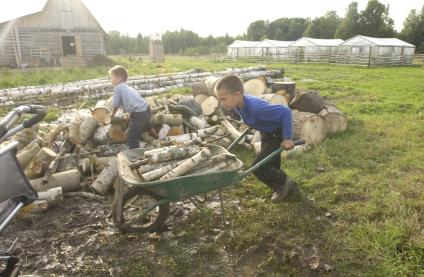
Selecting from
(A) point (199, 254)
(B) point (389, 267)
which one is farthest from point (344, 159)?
(A) point (199, 254)

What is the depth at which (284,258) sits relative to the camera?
3352 millimetres

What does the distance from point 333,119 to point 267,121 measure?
3.53m

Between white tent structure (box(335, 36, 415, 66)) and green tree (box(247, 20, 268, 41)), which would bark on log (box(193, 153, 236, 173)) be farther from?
green tree (box(247, 20, 268, 41))

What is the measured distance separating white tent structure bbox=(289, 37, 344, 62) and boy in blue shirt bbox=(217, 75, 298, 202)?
1242 inches

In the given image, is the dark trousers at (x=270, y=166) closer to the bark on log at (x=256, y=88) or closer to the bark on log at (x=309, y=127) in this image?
the bark on log at (x=309, y=127)

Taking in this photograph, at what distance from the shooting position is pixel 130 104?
545 cm

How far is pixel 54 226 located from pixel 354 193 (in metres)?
4.17

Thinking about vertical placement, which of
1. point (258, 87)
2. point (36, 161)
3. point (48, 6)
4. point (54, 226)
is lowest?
point (54, 226)

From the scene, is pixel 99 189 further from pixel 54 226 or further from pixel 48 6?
pixel 48 6

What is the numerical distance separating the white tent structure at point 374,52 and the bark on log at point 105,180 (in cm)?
2880

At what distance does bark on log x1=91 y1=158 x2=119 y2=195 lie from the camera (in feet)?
16.0

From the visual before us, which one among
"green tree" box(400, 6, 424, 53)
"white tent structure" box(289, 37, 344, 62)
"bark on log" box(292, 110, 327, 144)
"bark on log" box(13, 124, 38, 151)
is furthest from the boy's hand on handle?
"green tree" box(400, 6, 424, 53)

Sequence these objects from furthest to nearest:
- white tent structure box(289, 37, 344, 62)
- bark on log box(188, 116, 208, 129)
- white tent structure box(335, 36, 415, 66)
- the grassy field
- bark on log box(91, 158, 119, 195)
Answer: white tent structure box(289, 37, 344, 62), white tent structure box(335, 36, 415, 66), bark on log box(188, 116, 208, 129), bark on log box(91, 158, 119, 195), the grassy field

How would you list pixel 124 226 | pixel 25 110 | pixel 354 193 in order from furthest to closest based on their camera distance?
1. pixel 354 193
2. pixel 124 226
3. pixel 25 110
